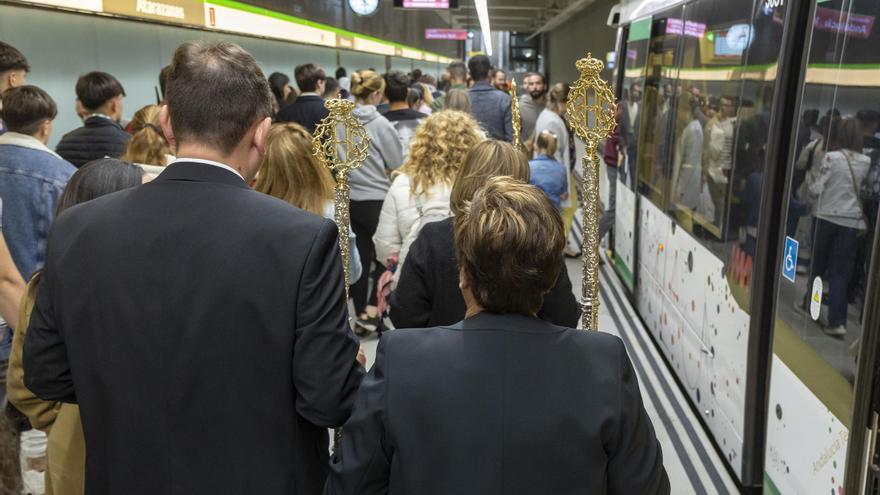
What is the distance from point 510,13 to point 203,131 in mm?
28603

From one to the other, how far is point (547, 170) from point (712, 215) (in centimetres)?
225

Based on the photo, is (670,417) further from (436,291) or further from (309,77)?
(309,77)

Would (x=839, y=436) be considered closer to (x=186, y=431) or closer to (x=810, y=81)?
(x=810, y=81)

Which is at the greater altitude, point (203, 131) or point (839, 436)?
point (203, 131)

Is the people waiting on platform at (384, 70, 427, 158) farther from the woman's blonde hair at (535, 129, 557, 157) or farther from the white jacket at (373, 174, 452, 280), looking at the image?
the white jacket at (373, 174, 452, 280)

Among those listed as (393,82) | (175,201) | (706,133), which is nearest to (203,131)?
(175,201)

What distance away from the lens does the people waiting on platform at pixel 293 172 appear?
9.96 feet

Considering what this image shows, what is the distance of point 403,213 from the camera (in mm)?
3615

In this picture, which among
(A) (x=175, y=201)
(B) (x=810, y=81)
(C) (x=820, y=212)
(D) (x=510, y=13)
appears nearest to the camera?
(A) (x=175, y=201)

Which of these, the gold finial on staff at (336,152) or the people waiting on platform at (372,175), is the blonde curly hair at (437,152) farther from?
the people waiting on platform at (372,175)

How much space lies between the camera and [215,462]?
151cm

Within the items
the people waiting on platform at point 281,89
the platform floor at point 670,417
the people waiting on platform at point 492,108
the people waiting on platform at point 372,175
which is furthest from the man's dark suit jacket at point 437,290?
the people waiting on platform at point 281,89

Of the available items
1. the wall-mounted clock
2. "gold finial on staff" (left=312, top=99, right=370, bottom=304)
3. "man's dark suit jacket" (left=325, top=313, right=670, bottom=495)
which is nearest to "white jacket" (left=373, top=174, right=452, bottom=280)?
"gold finial on staff" (left=312, top=99, right=370, bottom=304)

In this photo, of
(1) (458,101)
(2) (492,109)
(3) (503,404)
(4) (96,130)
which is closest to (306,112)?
(1) (458,101)
